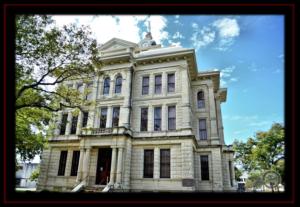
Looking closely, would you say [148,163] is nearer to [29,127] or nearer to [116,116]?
[116,116]

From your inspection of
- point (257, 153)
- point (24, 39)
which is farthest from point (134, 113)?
point (257, 153)

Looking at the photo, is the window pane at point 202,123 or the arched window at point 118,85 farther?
the window pane at point 202,123

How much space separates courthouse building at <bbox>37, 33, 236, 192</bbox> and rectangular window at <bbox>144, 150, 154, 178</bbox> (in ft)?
0.24

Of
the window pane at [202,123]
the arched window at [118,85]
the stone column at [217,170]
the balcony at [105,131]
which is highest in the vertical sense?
the arched window at [118,85]

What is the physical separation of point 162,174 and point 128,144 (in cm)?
337

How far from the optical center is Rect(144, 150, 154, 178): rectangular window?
15.9 m

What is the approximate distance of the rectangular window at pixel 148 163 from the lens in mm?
15944

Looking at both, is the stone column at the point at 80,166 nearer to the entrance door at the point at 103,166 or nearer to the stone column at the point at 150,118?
the entrance door at the point at 103,166

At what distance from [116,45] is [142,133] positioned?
347 inches

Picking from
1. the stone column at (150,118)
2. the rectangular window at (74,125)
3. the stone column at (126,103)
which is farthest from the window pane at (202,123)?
the rectangular window at (74,125)

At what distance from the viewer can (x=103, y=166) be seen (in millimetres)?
16547

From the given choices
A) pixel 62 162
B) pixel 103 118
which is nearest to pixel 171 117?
pixel 103 118

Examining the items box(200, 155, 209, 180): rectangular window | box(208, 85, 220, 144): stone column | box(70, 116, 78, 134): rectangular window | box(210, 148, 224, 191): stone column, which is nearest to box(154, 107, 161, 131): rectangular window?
box(200, 155, 209, 180): rectangular window

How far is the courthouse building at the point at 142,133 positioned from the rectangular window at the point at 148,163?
0.24 ft
